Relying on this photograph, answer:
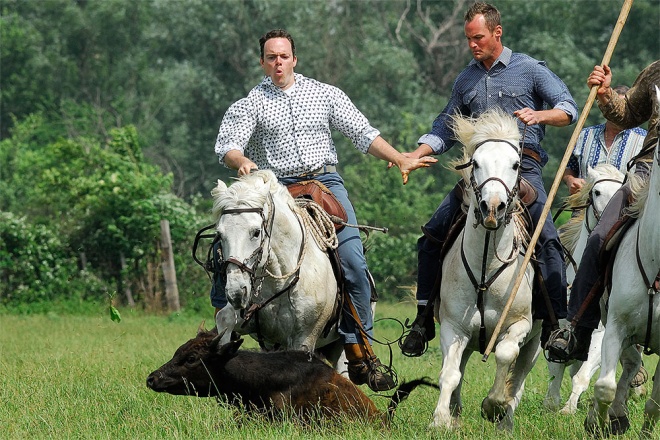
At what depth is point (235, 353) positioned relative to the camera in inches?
317

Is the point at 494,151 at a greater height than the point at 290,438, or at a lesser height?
greater

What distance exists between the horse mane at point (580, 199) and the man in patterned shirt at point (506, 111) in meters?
2.12

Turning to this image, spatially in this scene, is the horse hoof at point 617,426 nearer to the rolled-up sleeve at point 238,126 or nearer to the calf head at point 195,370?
the calf head at point 195,370

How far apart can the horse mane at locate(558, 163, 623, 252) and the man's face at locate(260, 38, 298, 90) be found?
3.32 m

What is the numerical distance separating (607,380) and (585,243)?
375cm

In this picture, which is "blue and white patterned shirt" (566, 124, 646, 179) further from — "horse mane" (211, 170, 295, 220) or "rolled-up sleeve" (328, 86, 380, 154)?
"horse mane" (211, 170, 295, 220)

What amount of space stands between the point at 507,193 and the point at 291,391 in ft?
6.65

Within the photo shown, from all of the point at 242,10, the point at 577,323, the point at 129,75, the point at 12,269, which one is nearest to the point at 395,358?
the point at 577,323

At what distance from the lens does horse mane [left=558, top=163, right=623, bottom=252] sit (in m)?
10.9

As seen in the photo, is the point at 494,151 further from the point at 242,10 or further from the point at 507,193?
the point at 242,10

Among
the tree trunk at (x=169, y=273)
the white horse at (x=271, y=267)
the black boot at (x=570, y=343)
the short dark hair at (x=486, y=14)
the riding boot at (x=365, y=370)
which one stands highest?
the short dark hair at (x=486, y=14)

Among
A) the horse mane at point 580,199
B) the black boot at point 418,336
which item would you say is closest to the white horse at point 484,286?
the black boot at point 418,336

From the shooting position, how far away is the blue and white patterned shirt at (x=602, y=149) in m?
11.8

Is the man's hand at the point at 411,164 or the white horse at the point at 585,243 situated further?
the white horse at the point at 585,243
